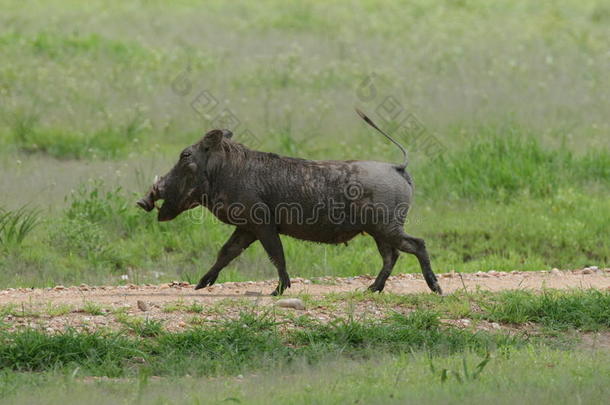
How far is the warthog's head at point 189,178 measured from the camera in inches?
325

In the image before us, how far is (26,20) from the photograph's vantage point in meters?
20.9

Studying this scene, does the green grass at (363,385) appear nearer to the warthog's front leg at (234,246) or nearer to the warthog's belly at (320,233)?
the warthog's belly at (320,233)

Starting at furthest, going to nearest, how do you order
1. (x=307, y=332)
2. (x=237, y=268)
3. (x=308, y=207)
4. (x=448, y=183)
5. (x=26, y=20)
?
1. (x=26, y=20)
2. (x=448, y=183)
3. (x=237, y=268)
4. (x=308, y=207)
5. (x=307, y=332)

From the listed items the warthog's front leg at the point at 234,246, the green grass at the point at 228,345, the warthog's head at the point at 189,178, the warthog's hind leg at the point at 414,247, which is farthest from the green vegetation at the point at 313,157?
the warthog's head at the point at 189,178

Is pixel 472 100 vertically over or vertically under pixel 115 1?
under

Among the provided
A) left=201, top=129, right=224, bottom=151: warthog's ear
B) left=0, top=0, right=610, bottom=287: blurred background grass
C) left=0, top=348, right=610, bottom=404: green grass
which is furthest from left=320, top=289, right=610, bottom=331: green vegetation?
left=0, top=0, right=610, bottom=287: blurred background grass

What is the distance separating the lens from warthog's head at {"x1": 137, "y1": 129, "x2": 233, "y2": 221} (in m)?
8.26

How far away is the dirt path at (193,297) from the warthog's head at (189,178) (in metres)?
0.69

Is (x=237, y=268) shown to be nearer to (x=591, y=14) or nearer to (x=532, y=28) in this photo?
(x=532, y=28)

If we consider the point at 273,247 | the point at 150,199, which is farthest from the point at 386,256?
the point at 150,199

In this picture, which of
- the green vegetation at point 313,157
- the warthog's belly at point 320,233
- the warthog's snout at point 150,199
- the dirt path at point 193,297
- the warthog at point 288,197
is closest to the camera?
the green vegetation at point 313,157

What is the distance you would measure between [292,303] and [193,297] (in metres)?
0.84

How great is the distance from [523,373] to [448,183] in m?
6.16

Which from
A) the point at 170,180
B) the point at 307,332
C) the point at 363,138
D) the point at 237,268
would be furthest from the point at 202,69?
the point at 307,332
